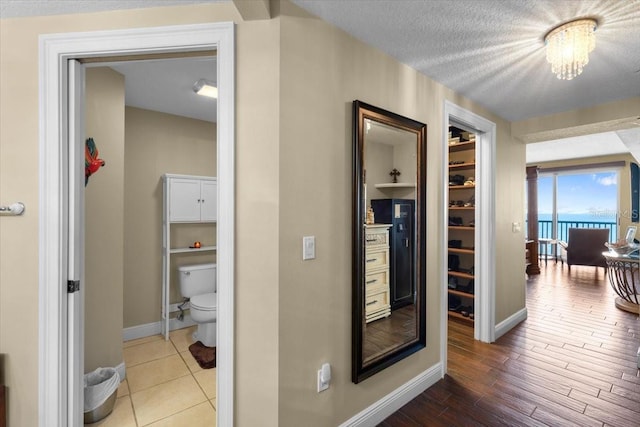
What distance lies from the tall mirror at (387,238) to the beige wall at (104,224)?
6.13 ft

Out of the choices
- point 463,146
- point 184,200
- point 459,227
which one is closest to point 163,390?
point 184,200

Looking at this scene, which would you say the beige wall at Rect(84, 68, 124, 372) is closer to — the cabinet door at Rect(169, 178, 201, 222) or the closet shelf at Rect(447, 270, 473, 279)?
the cabinet door at Rect(169, 178, 201, 222)

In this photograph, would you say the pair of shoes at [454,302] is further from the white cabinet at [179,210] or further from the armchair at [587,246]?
the armchair at [587,246]

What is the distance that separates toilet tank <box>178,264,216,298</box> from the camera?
9.76 feet

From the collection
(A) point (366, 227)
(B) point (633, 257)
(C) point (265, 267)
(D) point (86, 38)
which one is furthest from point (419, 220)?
(B) point (633, 257)

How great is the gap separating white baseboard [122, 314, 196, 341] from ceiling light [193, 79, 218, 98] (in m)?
2.42

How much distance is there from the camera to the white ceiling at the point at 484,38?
1405 mm

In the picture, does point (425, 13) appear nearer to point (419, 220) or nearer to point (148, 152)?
point (419, 220)

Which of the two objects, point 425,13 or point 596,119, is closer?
point 425,13

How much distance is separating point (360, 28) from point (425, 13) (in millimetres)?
347

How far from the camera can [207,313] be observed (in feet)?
8.51

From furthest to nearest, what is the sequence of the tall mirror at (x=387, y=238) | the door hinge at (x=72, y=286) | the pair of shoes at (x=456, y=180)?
the pair of shoes at (x=456, y=180) < the tall mirror at (x=387, y=238) < the door hinge at (x=72, y=286)

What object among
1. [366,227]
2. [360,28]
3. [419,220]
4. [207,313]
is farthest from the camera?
[207,313]

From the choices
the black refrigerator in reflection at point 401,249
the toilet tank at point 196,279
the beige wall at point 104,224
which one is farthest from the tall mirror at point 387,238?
the toilet tank at point 196,279
